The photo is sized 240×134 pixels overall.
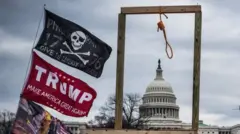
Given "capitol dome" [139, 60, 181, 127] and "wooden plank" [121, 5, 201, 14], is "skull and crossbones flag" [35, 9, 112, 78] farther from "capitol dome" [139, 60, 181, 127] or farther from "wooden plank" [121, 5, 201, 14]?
Answer: "capitol dome" [139, 60, 181, 127]

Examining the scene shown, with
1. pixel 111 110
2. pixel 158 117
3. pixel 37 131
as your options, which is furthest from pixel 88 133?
pixel 158 117

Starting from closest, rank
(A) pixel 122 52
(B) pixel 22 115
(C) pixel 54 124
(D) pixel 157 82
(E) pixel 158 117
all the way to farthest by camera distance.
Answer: (A) pixel 122 52 < (B) pixel 22 115 < (C) pixel 54 124 < (E) pixel 158 117 < (D) pixel 157 82

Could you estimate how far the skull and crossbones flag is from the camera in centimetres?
682

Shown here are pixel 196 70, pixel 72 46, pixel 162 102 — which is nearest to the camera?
pixel 72 46

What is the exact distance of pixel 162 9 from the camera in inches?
280

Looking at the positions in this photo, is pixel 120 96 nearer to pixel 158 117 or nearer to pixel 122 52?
pixel 122 52

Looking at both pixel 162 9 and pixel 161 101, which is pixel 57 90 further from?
pixel 161 101

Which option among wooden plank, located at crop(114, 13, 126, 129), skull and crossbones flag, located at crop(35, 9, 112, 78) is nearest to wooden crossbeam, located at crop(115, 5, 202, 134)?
wooden plank, located at crop(114, 13, 126, 129)

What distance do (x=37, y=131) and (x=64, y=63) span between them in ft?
7.07

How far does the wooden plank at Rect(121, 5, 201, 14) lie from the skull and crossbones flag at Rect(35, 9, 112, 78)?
43cm

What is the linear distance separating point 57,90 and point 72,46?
0.51 metres

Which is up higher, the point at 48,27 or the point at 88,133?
the point at 48,27

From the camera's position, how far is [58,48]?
6836 mm

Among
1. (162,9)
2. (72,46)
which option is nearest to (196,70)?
(162,9)
